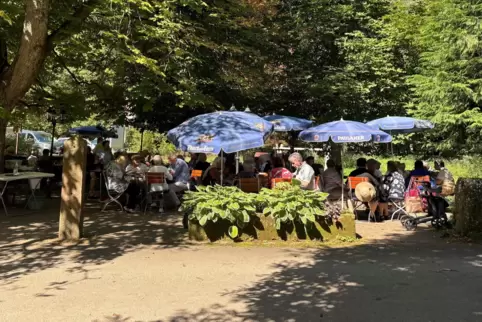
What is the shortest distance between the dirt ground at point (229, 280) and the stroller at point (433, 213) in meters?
0.61

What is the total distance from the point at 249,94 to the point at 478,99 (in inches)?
372

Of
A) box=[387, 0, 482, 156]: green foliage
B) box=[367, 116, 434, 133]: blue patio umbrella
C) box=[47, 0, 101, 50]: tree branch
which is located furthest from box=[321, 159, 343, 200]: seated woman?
box=[387, 0, 482, 156]: green foliage

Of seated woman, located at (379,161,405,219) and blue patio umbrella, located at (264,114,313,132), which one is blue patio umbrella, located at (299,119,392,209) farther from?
blue patio umbrella, located at (264,114,313,132)

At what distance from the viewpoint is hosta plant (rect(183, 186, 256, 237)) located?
7508mm

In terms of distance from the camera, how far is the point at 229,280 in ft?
18.8

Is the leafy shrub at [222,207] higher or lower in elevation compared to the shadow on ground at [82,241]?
higher

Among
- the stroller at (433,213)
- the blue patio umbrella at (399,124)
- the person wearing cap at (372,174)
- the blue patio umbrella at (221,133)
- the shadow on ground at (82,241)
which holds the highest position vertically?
the blue patio umbrella at (399,124)

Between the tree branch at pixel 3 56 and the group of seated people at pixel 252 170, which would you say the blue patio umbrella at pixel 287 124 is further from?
the tree branch at pixel 3 56

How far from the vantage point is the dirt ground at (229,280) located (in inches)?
182

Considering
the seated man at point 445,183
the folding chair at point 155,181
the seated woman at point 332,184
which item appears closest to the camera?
the seated woman at point 332,184

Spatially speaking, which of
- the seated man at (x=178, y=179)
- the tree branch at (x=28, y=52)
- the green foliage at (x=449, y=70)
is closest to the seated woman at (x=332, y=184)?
the seated man at (x=178, y=179)

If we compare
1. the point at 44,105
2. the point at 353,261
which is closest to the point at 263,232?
the point at 353,261

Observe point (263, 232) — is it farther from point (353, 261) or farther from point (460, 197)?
point (460, 197)

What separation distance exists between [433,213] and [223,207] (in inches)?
162
